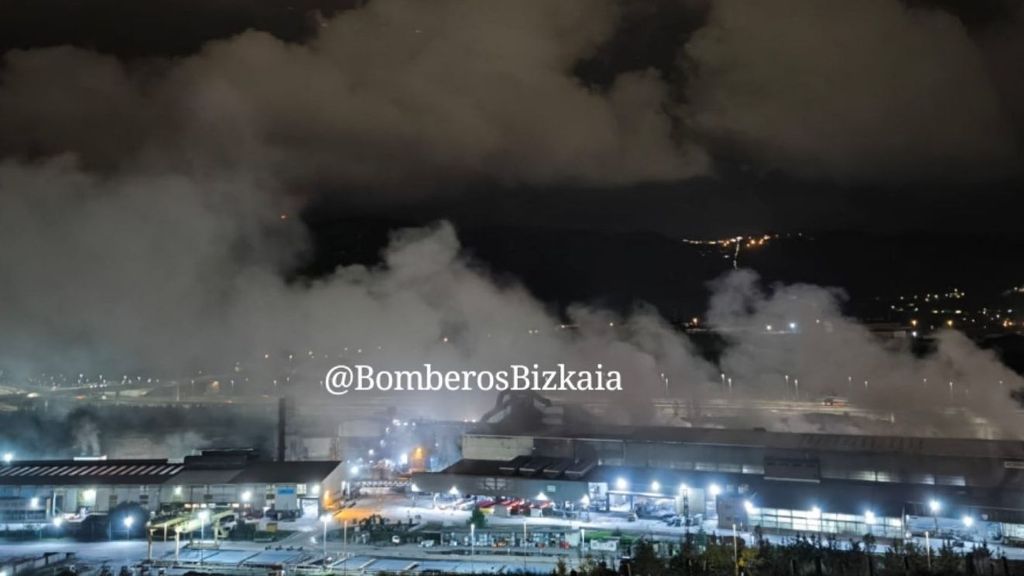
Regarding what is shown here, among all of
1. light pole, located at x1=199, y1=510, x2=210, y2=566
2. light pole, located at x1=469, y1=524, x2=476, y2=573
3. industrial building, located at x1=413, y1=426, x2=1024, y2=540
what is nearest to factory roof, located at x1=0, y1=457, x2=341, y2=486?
light pole, located at x1=199, y1=510, x2=210, y2=566

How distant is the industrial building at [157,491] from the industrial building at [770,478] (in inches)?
87.2

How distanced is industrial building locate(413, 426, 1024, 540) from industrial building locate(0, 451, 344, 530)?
222cm

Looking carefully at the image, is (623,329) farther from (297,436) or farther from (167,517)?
(167,517)

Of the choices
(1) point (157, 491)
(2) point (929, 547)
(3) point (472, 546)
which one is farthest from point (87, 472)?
(2) point (929, 547)

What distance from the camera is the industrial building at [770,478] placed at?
10.9 meters

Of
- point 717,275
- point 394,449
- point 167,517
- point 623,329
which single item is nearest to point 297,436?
point 394,449

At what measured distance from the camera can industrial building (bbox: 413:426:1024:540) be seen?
1088 centimetres

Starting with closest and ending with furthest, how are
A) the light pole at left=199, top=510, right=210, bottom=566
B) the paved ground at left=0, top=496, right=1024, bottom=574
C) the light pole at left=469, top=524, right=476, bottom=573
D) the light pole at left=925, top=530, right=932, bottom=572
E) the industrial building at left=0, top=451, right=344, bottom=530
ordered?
the light pole at left=925, top=530, right=932, bottom=572 → the light pole at left=469, top=524, right=476, bottom=573 → the paved ground at left=0, top=496, right=1024, bottom=574 → the light pole at left=199, top=510, right=210, bottom=566 → the industrial building at left=0, top=451, right=344, bottom=530

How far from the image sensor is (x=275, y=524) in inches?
478

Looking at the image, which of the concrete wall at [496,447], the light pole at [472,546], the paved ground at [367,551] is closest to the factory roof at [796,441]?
the concrete wall at [496,447]

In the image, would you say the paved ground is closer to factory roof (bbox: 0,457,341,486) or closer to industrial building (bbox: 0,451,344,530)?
industrial building (bbox: 0,451,344,530)

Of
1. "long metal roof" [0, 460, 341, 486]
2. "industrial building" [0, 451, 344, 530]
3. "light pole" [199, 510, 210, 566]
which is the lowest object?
"light pole" [199, 510, 210, 566]

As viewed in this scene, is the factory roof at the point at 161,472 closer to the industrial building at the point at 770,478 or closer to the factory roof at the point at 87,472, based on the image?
the factory roof at the point at 87,472

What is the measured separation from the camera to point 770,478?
41.1ft
